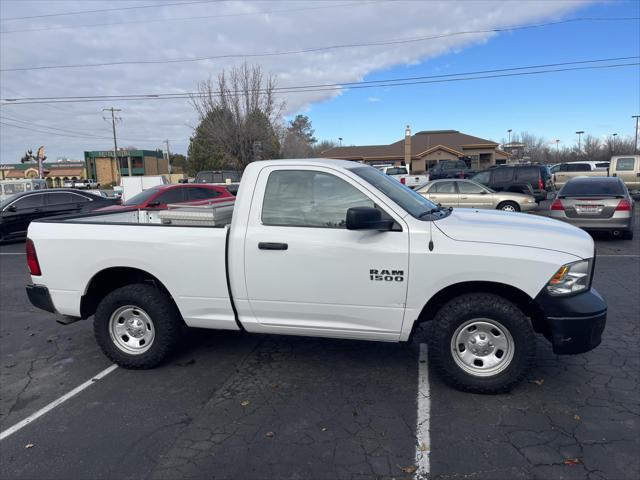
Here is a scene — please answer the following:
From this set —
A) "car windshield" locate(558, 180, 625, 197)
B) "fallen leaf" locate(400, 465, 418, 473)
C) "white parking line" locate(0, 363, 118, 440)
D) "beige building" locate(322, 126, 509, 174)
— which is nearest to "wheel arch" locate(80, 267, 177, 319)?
"white parking line" locate(0, 363, 118, 440)

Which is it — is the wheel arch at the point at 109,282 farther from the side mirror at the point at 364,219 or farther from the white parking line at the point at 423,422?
the white parking line at the point at 423,422

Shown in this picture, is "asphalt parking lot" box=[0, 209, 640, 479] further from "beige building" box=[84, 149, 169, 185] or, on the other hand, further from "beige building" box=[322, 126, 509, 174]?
"beige building" box=[84, 149, 169, 185]

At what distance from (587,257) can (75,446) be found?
13.4 ft

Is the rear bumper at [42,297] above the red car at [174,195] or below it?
below

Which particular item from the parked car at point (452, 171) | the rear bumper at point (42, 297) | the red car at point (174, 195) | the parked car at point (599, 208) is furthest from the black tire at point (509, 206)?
the parked car at point (452, 171)

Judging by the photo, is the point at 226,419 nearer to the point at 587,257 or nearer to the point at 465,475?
the point at 465,475

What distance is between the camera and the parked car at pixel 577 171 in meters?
24.4

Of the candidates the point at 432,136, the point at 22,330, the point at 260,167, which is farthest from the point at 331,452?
the point at 432,136

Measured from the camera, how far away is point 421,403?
3752 millimetres

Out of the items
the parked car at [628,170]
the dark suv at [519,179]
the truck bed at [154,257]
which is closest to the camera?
the truck bed at [154,257]

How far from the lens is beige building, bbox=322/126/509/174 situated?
51344mm

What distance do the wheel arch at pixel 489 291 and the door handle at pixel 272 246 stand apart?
125 centimetres

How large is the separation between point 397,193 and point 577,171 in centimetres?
2641

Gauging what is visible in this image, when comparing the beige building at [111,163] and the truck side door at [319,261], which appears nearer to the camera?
the truck side door at [319,261]
